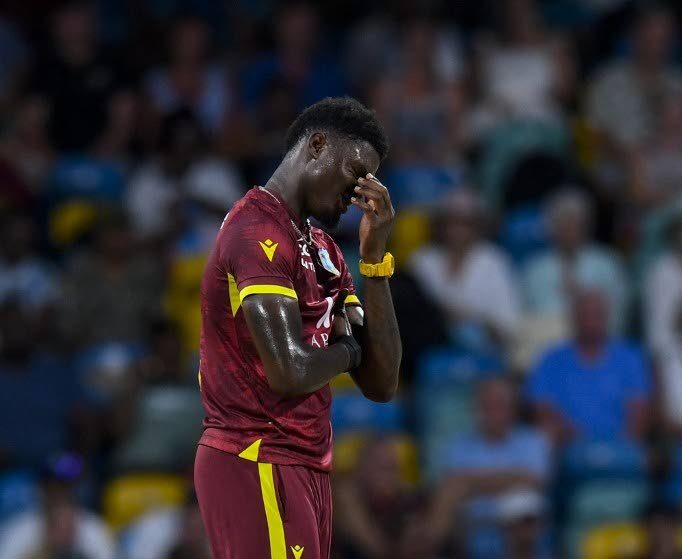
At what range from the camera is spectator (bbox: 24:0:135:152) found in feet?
37.5

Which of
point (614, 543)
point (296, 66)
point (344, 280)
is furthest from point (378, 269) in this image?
point (296, 66)

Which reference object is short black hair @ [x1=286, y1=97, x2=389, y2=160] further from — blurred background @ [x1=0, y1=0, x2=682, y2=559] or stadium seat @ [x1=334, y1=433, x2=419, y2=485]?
stadium seat @ [x1=334, y1=433, x2=419, y2=485]

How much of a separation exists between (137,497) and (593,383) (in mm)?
3134

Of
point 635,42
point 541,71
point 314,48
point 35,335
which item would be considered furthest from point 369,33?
point 35,335

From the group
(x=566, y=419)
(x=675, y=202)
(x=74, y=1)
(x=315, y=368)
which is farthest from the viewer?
(x=74, y=1)

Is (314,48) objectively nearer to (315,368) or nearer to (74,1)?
(74,1)

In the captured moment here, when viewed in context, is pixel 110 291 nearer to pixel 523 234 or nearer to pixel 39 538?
pixel 39 538

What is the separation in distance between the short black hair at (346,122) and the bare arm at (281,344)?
0.61 m

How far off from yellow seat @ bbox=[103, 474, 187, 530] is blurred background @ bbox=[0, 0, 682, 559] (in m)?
0.02

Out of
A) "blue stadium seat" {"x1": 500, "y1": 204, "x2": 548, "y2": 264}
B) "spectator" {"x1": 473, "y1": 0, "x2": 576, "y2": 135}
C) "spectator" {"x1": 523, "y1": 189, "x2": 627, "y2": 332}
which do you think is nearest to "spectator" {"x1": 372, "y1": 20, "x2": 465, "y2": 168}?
"spectator" {"x1": 473, "y1": 0, "x2": 576, "y2": 135}

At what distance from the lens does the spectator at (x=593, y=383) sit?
31.7ft

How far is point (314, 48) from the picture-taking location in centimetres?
1246

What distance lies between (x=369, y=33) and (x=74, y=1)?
2.48m

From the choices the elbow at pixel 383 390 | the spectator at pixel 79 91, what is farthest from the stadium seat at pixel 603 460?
the elbow at pixel 383 390
